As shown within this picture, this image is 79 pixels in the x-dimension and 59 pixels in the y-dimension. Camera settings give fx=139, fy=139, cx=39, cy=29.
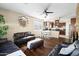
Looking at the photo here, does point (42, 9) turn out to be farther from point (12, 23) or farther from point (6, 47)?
point (6, 47)

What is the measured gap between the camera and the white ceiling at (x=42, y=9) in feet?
7.70

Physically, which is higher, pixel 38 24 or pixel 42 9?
pixel 42 9

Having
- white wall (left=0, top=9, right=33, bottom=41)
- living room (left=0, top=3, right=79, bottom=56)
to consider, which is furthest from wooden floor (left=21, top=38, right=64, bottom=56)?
white wall (left=0, top=9, right=33, bottom=41)

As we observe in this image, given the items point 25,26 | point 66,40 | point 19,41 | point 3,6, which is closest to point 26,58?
point 19,41

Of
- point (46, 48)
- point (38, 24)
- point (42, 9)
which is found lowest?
point (46, 48)

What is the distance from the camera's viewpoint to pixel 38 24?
7.87ft

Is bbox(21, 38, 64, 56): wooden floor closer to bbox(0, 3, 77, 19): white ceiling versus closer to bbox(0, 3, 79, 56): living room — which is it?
bbox(0, 3, 79, 56): living room

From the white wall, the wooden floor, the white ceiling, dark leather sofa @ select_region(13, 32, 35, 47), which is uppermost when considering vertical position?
the white ceiling

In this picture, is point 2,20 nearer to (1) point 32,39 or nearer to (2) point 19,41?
(2) point 19,41

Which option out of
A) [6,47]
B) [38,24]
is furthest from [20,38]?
[38,24]

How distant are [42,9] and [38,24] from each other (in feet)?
0.87

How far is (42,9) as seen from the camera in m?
2.35

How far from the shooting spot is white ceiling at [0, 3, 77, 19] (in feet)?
7.70

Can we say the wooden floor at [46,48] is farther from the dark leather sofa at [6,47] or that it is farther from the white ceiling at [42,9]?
the white ceiling at [42,9]
